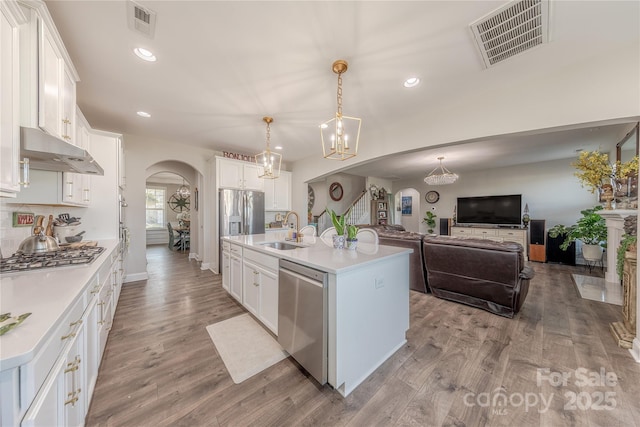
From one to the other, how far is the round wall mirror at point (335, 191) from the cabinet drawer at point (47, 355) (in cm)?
700

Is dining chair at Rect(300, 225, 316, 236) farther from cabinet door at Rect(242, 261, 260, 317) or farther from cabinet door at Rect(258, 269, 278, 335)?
cabinet door at Rect(258, 269, 278, 335)

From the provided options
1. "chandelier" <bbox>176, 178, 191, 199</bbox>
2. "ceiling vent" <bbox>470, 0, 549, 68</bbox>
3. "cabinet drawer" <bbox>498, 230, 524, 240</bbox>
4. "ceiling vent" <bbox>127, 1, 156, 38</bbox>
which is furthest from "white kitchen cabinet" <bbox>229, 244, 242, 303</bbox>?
"cabinet drawer" <bbox>498, 230, 524, 240</bbox>

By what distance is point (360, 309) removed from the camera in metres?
1.71

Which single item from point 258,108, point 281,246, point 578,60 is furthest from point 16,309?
point 578,60

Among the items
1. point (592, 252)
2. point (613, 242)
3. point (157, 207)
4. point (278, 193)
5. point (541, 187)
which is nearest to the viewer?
point (613, 242)

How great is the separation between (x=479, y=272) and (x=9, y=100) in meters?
4.35

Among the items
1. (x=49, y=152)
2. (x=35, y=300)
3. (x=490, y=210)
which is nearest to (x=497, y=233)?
(x=490, y=210)

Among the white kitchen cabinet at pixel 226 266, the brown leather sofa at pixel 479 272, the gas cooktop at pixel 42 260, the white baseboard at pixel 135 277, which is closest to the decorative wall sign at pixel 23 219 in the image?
the gas cooktop at pixel 42 260

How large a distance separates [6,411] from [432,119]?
4040 millimetres

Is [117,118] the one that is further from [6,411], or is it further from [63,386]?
[6,411]

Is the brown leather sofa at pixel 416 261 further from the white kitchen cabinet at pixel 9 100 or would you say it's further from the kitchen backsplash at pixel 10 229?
the kitchen backsplash at pixel 10 229

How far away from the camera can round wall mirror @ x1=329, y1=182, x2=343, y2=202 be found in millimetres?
7879

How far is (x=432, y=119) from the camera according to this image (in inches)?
→ 123

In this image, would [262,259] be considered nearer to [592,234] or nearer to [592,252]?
[592,234]
